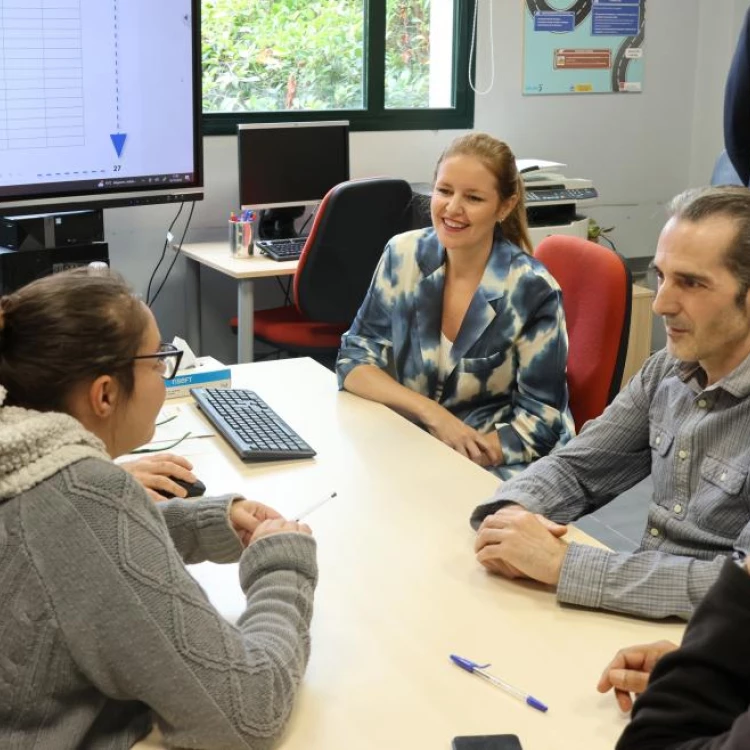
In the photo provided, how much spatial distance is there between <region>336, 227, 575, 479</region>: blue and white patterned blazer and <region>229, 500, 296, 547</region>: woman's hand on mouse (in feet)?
2.83

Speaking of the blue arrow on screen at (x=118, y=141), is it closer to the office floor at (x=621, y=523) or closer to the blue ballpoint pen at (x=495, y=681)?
the office floor at (x=621, y=523)

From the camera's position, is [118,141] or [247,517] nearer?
A: [247,517]

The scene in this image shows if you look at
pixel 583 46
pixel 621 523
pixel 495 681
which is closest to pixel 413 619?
pixel 495 681

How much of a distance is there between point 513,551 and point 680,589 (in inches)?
9.1

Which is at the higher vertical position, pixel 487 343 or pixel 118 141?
pixel 118 141

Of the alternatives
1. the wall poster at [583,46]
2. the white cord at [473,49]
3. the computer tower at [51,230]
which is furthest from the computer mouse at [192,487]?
the wall poster at [583,46]

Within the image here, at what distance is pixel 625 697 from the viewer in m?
1.24

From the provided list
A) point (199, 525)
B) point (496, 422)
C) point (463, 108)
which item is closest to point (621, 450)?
point (496, 422)

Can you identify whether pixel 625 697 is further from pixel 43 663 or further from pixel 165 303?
pixel 165 303

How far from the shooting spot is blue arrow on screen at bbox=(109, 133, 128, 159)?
3506mm

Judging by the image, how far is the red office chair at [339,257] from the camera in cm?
377

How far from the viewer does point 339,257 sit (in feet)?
12.5

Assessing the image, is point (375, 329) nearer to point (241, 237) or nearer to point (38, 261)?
point (38, 261)

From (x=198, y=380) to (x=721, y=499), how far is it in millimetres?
1163
